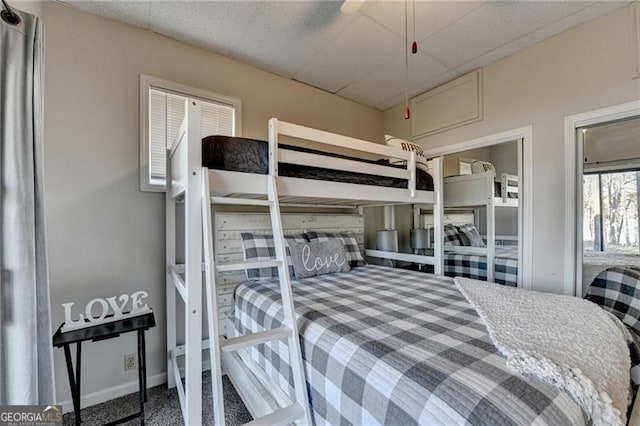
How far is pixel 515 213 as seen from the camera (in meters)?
2.55

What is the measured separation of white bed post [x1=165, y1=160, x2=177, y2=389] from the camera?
2047 mm

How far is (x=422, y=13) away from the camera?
1.98 meters

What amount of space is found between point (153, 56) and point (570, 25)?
10.4 ft

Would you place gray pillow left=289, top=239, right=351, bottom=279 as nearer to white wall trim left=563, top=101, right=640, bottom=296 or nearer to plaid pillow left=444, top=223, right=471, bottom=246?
plaid pillow left=444, top=223, right=471, bottom=246

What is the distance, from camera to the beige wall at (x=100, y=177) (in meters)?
1.80

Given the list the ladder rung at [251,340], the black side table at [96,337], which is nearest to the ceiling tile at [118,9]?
the black side table at [96,337]

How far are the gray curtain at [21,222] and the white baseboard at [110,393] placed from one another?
939 millimetres

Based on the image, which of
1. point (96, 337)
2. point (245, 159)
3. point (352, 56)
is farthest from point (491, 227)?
point (96, 337)

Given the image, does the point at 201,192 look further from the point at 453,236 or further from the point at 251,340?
the point at 453,236

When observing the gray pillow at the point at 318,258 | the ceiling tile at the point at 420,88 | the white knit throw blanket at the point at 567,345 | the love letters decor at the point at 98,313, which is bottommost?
the love letters decor at the point at 98,313

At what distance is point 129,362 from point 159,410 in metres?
0.42

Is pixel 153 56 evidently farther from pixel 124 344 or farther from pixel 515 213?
pixel 515 213

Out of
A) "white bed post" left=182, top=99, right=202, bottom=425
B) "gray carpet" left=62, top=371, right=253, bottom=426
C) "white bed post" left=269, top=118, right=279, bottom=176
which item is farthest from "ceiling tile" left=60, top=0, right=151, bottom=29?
"gray carpet" left=62, top=371, right=253, bottom=426

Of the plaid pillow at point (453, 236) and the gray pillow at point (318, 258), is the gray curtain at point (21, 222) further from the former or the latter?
the plaid pillow at point (453, 236)
